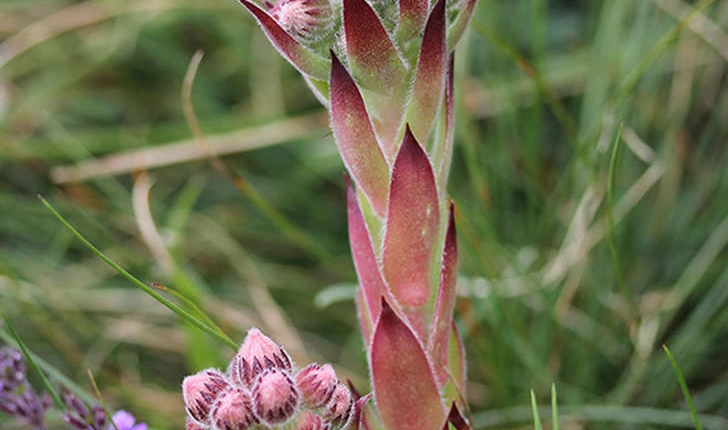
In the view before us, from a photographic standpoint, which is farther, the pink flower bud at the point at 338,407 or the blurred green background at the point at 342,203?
the blurred green background at the point at 342,203

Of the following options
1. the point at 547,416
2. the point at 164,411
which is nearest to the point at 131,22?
the point at 164,411

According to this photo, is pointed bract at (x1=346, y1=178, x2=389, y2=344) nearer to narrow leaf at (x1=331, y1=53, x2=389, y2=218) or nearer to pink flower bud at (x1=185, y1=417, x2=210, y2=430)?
narrow leaf at (x1=331, y1=53, x2=389, y2=218)

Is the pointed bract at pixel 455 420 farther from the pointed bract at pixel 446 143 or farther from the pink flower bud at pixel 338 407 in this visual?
the pointed bract at pixel 446 143

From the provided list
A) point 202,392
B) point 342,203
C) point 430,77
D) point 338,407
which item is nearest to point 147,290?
point 202,392

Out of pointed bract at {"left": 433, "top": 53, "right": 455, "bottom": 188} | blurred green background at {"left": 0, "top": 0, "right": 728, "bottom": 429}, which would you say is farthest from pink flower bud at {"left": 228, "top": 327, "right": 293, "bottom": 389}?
blurred green background at {"left": 0, "top": 0, "right": 728, "bottom": 429}

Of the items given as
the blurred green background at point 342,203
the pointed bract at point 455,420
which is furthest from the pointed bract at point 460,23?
the blurred green background at point 342,203

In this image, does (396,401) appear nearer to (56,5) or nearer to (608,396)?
(608,396)

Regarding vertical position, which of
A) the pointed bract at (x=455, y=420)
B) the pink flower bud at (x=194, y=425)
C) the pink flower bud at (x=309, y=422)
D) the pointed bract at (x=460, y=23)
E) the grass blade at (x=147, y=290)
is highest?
the pointed bract at (x=460, y=23)
